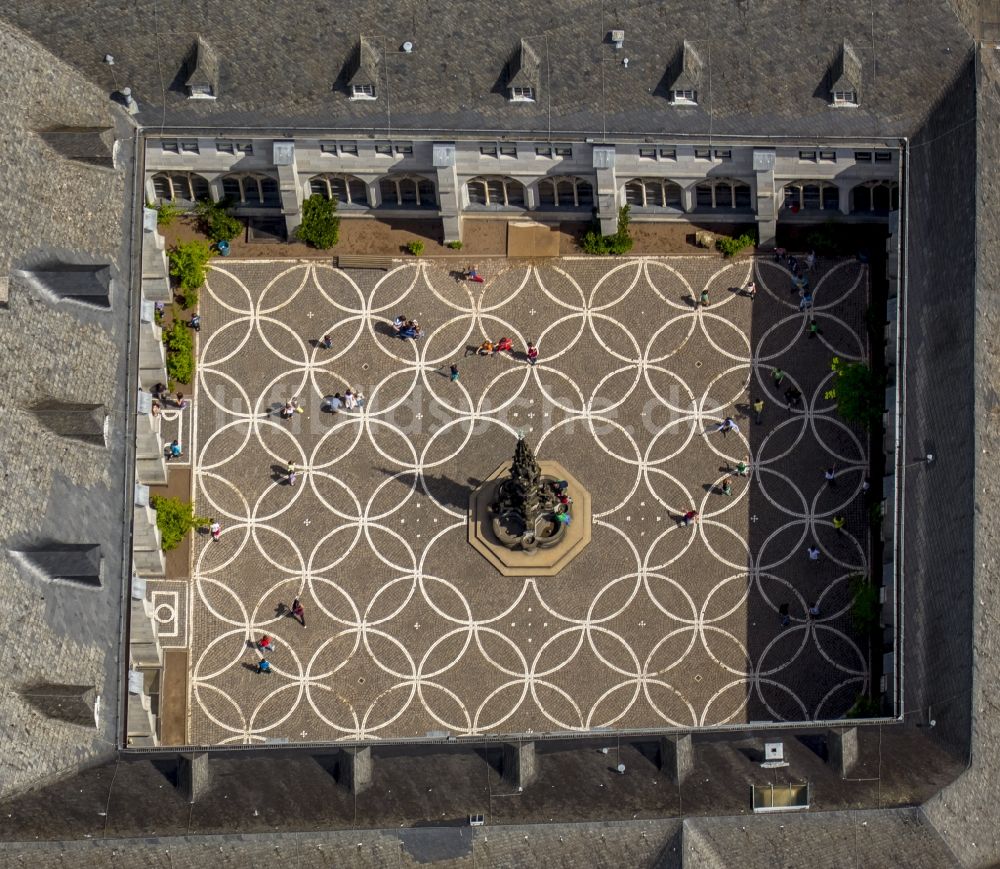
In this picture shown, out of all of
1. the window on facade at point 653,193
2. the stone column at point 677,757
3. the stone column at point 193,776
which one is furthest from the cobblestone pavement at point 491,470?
the stone column at point 193,776

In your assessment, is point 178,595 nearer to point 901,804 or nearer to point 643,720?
point 643,720

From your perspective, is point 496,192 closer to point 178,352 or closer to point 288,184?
point 288,184

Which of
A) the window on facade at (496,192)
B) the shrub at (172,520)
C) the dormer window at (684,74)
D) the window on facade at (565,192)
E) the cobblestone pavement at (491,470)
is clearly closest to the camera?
the dormer window at (684,74)

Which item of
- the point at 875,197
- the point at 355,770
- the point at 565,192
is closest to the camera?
the point at 355,770

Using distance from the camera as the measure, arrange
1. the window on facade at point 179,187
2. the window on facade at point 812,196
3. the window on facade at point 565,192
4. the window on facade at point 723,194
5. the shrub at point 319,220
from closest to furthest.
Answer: the window on facade at point 812,196, the window on facade at point 723,194, the window on facade at point 179,187, the window on facade at point 565,192, the shrub at point 319,220

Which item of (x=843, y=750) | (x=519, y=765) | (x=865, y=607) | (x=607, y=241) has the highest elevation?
(x=607, y=241)

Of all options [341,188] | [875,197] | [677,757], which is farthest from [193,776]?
[875,197]

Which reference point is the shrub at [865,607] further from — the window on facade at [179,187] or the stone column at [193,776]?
the window on facade at [179,187]
